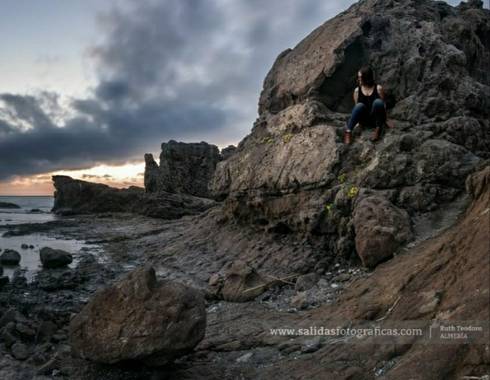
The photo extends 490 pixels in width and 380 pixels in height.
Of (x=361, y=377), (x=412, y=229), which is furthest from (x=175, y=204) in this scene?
(x=361, y=377)

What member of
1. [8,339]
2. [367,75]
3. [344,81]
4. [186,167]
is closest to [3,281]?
[8,339]

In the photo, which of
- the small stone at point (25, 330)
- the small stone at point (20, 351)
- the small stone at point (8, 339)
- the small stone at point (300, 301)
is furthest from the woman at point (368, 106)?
the small stone at point (8, 339)

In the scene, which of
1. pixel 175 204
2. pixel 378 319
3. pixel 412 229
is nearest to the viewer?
pixel 378 319

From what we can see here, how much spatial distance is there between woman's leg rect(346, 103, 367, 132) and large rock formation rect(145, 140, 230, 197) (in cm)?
4030

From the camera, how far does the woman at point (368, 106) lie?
43.1 ft

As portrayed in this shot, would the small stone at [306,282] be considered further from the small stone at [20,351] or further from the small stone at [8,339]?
the small stone at [8,339]

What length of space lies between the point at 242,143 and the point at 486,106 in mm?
9576

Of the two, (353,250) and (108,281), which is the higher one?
(353,250)

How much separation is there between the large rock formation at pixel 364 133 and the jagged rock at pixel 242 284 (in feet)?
7.59

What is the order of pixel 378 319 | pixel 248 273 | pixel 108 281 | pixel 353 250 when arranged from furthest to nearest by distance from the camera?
pixel 108 281
pixel 248 273
pixel 353 250
pixel 378 319

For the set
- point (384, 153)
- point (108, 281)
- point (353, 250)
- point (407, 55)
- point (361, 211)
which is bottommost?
point (108, 281)

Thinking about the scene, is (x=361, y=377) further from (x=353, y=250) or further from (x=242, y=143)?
(x=242, y=143)

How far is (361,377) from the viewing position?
660 centimetres

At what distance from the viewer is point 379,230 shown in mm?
10953
